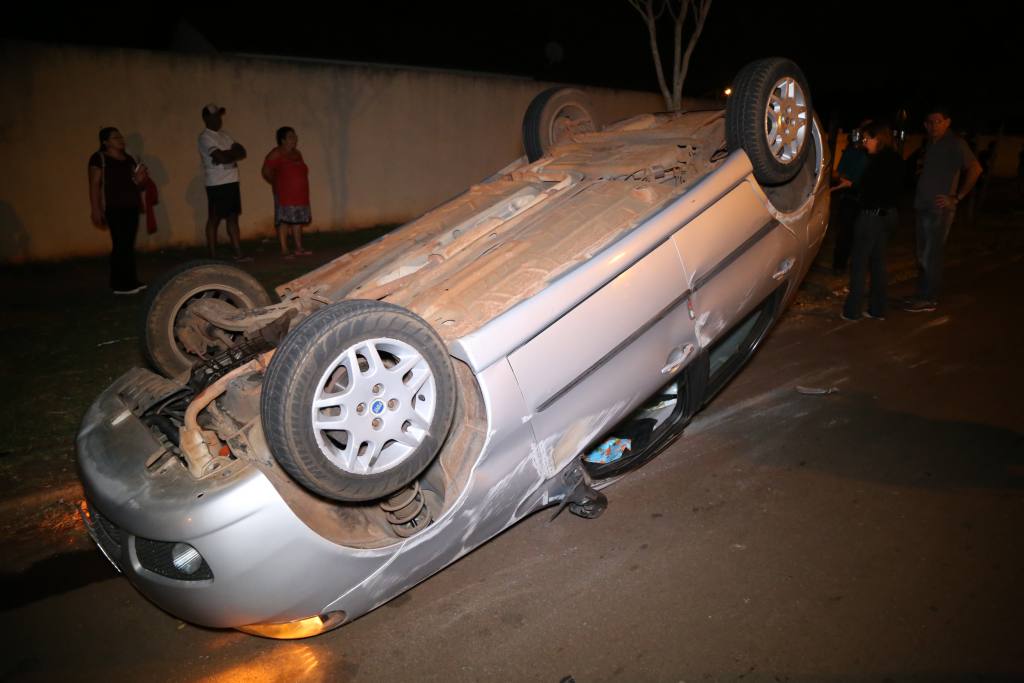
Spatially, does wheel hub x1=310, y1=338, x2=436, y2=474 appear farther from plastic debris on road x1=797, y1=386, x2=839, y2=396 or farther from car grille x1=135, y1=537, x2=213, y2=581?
plastic debris on road x1=797, y1=386, x2=839, y2=396

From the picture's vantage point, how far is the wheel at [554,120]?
16.0ft

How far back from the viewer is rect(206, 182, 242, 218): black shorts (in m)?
8.96

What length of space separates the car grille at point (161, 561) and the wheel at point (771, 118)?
11.1 feet

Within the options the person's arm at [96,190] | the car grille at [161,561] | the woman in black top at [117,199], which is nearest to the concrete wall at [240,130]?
the woman in black top at [117,199]

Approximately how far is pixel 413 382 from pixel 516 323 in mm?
525

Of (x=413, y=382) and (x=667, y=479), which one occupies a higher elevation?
(x=413, y=382)

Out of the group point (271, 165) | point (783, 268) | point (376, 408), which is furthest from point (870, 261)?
point (271, 165)

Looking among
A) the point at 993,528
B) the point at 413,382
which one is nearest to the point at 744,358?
the point at 993,528

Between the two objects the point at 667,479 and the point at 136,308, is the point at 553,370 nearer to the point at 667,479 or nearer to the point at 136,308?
the point at 667,479

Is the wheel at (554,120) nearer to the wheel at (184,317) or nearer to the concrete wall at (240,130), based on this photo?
the wheel at (184,317)

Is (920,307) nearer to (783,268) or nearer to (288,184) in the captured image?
(783,268)

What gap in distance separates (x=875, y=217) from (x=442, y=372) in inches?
212

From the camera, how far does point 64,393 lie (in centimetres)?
520

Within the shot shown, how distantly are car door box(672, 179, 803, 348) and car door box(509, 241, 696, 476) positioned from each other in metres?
0.11
